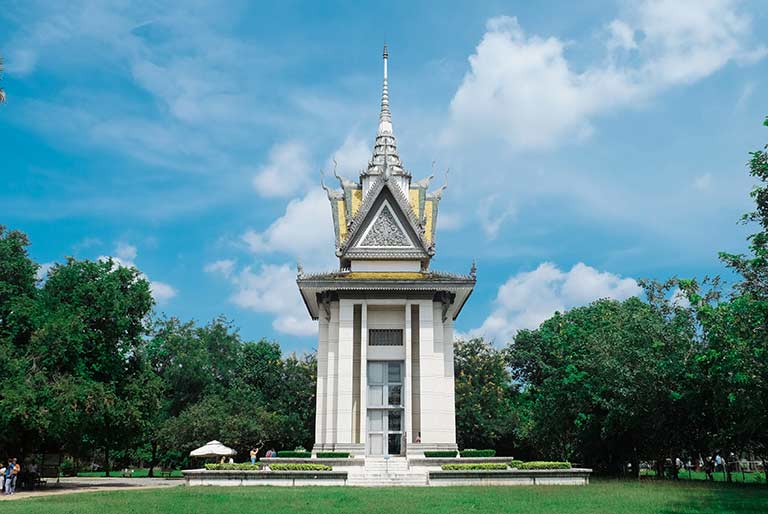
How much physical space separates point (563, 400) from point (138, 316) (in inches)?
796

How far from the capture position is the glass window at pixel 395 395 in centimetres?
3306

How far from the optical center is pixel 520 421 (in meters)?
45.8

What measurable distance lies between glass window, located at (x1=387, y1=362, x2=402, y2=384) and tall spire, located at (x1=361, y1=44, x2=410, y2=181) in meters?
10.3

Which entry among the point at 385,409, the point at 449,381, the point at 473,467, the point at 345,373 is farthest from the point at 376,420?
the point at 473,467

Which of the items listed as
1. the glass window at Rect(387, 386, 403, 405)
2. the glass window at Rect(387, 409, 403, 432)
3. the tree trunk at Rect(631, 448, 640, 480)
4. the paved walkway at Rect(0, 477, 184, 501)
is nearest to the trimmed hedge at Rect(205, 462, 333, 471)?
the paved walkway at Rect(0, 477, 184, 501)

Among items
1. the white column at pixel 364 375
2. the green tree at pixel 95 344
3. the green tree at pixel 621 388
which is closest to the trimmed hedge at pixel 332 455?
the white column at pixel 364 375

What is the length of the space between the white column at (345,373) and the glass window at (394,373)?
2042 mm

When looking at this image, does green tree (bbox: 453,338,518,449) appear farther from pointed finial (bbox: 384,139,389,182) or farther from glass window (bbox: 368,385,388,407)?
pointed finial (bbox: 384,139,389,182)

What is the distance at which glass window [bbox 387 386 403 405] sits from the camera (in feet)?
108

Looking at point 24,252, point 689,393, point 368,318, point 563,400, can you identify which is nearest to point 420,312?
point 368,318

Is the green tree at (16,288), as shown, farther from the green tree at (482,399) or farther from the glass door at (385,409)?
the green tree at (482,399)

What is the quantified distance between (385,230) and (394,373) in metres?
7.17

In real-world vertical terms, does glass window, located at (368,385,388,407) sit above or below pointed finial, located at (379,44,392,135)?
below

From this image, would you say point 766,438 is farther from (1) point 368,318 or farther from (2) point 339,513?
(2) point 339,513
